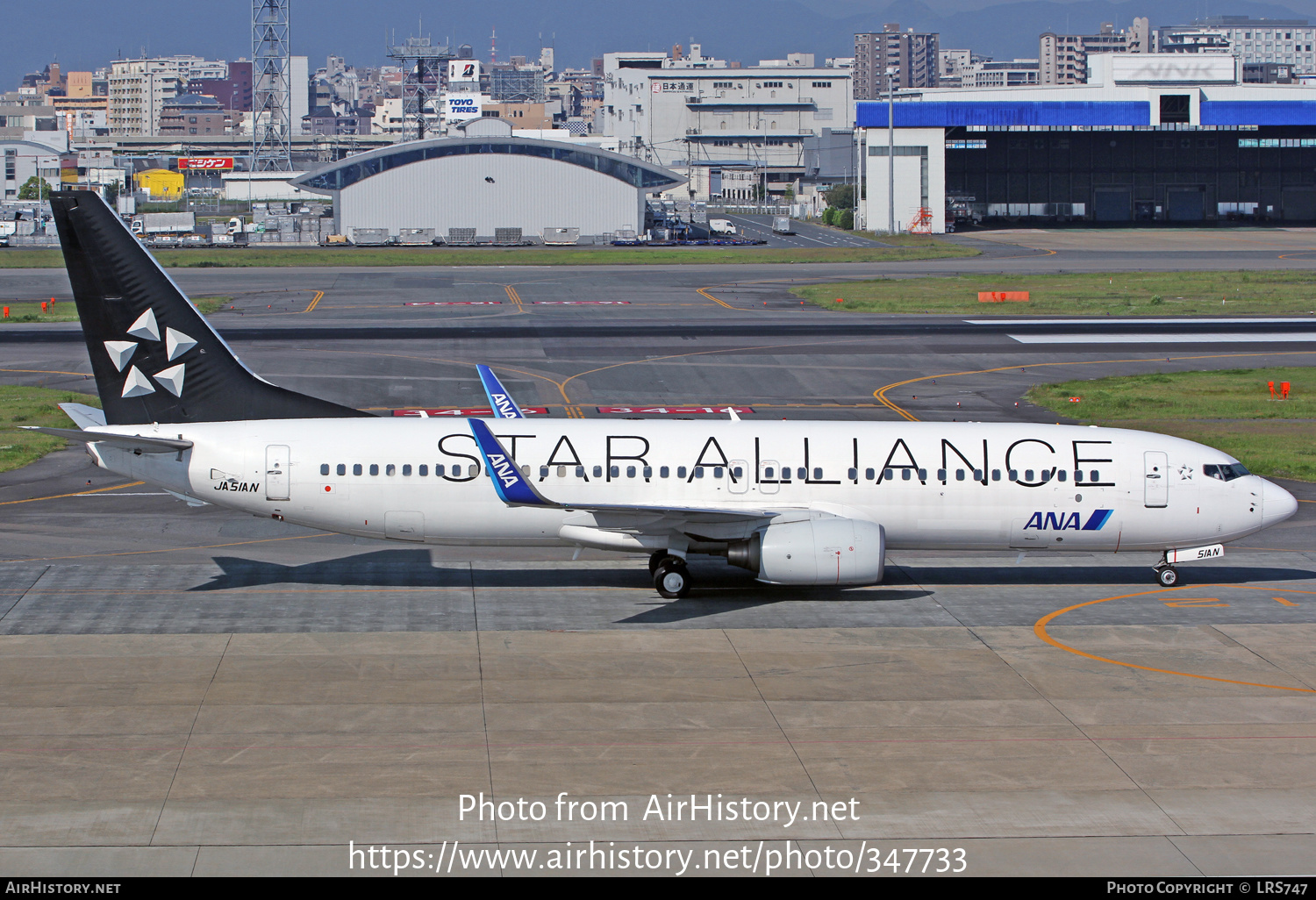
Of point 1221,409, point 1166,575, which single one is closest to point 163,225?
point 1221,409

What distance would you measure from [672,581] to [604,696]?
276 inches

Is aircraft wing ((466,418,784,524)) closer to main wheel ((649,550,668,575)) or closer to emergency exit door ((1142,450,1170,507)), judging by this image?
main wheel ((649,550,668,575))

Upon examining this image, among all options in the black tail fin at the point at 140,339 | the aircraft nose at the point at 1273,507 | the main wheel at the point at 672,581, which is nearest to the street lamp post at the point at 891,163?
the aircraft nose at the point at 1273,507

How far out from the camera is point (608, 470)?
31.7 metres

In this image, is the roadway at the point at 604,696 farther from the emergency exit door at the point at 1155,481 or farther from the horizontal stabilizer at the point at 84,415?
the horizontal stabilizer at the point at 84,415

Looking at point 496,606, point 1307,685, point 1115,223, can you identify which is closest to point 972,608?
point 1307,685

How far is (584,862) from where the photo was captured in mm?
18375

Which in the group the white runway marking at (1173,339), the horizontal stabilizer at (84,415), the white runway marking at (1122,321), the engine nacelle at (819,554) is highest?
the white runway marking at (1122,321)

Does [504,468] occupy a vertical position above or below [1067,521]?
above

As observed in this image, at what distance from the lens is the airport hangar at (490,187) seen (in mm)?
152625

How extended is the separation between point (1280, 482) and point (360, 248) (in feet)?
396

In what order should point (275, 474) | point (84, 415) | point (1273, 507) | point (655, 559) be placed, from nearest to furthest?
point (275, 474) → point (655, 559) → point (1273, 507) → point (84, 415)

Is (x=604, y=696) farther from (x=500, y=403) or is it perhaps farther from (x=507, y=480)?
(x=500, y=403)

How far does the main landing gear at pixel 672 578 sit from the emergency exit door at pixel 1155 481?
462 inches
